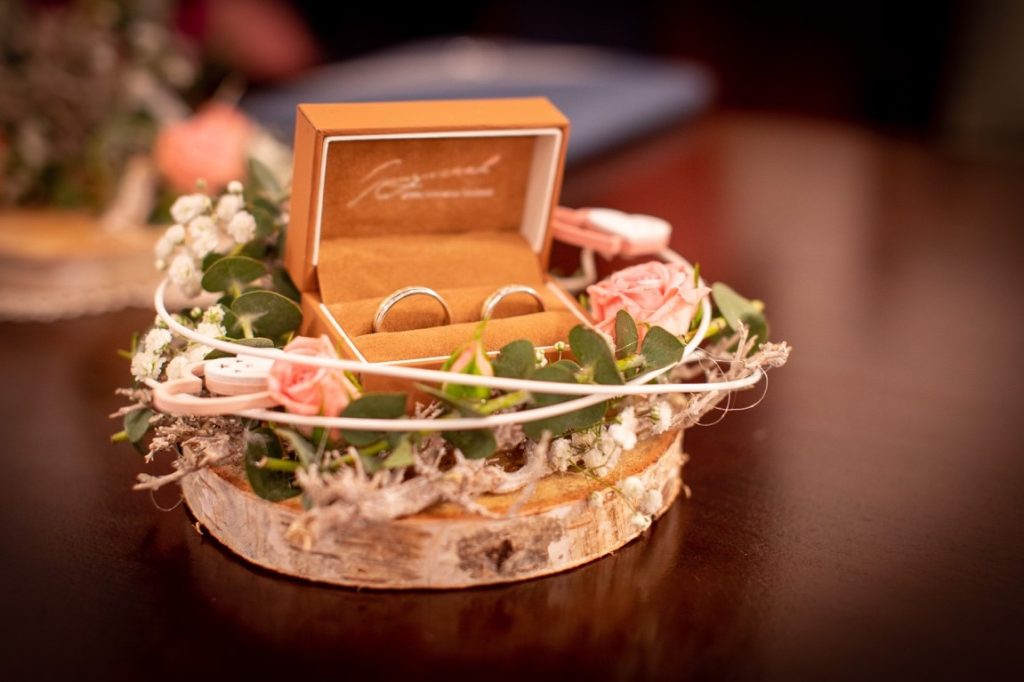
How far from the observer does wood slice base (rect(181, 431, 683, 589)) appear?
2.62 ft

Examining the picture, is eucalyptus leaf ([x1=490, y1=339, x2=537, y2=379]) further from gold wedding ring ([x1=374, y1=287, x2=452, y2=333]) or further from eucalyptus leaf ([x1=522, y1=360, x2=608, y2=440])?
gold wedding ring ([x1=374, y1=287, x2=452, y2=333])

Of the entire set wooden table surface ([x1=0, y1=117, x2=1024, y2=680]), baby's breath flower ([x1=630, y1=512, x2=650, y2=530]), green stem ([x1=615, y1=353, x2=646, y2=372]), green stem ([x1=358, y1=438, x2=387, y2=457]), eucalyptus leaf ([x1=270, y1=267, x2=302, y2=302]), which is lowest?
wooden table surface ([x1=0, y1=117, x2=1024, y2=680])

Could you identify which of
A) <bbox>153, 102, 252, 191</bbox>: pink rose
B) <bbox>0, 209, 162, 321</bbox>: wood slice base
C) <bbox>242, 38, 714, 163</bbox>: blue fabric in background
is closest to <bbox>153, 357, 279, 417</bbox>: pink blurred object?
<bbox>0, 209, 162, 321</bbox>: wood slice base

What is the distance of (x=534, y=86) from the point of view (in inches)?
98.7

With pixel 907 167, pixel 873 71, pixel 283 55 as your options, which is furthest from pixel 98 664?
pixel 873 71

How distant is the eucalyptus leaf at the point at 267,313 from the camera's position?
0.95 metres

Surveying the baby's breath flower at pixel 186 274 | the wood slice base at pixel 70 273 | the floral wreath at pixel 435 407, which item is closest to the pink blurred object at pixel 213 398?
the floral wreath at pixel 435 407

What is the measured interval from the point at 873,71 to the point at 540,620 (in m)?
3.19

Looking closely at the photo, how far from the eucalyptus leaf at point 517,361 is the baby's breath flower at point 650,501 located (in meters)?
0.16

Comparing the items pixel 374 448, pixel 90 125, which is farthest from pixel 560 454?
pixel 90 125

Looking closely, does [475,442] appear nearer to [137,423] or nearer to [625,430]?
[625,430]

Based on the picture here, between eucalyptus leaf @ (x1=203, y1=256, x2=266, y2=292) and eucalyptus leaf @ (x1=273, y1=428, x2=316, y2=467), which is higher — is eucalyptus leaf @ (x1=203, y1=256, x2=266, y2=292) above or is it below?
above

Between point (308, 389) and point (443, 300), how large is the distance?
24 cm

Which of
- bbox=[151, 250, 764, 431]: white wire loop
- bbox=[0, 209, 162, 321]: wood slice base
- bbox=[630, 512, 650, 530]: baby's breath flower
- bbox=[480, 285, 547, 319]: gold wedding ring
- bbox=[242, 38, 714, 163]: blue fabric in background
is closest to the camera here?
bbox=[151, 250, 764, 431]: white wire loop
